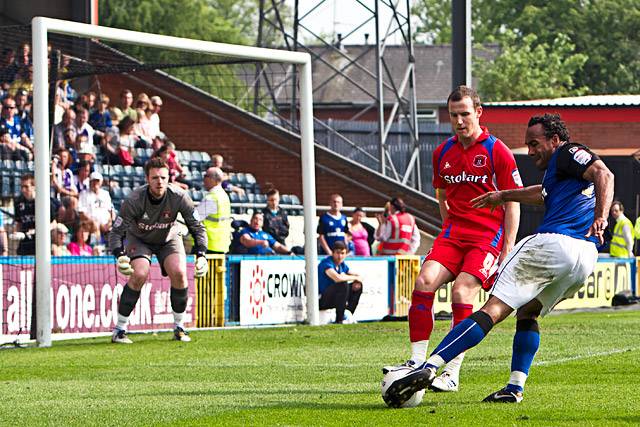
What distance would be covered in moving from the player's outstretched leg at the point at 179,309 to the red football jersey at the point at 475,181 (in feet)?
20.8

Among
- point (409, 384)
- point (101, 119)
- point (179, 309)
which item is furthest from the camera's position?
point (101, 119)

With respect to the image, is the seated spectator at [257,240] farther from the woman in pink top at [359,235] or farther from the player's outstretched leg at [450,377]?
the player's outstretched leg at [450,377]

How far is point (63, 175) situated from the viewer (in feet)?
67.3

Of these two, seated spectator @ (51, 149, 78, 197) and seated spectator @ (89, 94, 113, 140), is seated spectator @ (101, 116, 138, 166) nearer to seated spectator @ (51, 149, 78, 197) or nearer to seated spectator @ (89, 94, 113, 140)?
seated spectator @ (89, 94, 113, 140)

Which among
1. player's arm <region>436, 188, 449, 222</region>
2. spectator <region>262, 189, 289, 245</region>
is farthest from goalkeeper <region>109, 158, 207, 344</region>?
spectator <region>262, 189, 289, 245</region>

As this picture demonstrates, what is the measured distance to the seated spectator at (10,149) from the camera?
822 inches

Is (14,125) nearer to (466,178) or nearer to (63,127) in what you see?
(63,127)

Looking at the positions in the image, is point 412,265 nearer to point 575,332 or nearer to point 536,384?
point 575,332

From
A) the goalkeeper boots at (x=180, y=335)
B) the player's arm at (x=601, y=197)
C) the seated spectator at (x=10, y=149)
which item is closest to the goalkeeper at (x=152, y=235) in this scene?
the goalkeeper boots at (x=180, y=335)

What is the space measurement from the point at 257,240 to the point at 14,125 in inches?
158

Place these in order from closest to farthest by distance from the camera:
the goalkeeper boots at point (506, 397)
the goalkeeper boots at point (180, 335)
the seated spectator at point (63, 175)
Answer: the goalkeeper boots at point (506, 397) → the goalkeeper boots at point (180, 335) → the seated spectator at point (63, 175)

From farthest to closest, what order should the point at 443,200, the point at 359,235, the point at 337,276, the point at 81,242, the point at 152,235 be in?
the point at 359,235 → the point at 337,276 → the point at 81,242 → the point at 152,235 → the point at 443,200

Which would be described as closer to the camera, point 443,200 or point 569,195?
point 569,195

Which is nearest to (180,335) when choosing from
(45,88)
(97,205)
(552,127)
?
(45,88)
